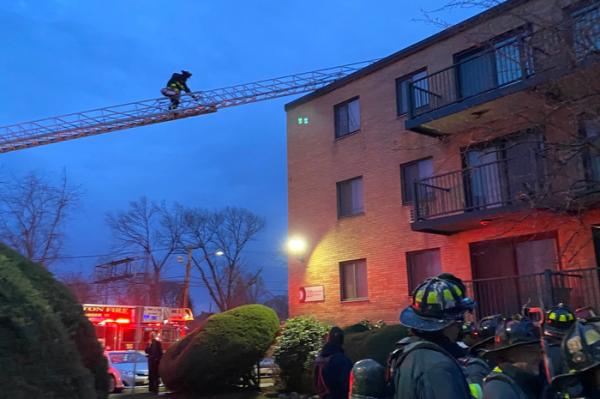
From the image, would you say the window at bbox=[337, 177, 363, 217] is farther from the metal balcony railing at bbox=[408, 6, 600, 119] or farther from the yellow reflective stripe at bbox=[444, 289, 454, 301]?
the yellow reflective stripe at bbox=[444, 289, 454, 301]

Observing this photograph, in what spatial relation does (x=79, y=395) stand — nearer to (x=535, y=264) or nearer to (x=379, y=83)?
(x=535, y=264)

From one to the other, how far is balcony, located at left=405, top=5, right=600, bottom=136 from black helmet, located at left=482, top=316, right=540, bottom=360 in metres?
5.37

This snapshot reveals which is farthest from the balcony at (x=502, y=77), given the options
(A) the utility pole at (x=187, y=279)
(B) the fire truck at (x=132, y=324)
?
(A) the utility pole at (x=187, y=279)

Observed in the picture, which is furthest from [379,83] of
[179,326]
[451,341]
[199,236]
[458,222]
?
[199,236]

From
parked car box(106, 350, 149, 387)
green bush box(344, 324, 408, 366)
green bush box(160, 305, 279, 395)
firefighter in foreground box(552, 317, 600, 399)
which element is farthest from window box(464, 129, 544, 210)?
parked car box(106, 350, 149, 387)

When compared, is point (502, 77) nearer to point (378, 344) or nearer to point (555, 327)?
point (378, 344)

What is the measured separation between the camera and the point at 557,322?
182 inches

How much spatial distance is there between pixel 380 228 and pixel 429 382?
1577cm

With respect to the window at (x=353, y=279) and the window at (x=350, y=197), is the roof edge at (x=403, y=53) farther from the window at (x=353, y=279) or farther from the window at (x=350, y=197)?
the window at (x=353, y=279)

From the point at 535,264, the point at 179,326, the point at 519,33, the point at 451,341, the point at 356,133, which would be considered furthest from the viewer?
the point at 179,326

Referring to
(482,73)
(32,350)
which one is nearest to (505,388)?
(32,350)

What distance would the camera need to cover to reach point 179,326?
3406cm

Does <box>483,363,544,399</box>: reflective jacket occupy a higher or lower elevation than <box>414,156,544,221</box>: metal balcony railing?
lower

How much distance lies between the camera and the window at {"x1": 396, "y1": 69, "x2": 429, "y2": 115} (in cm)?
1720
